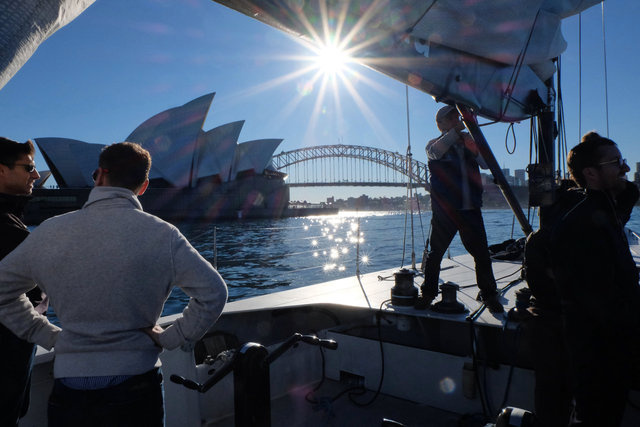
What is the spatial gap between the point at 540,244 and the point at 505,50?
4.71 feet

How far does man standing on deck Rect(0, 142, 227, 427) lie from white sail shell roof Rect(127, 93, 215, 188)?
33.9 m

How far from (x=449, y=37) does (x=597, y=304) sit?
1480 mm

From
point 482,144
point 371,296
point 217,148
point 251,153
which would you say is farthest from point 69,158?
point 482,144

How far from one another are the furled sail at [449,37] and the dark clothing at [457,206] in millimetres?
293

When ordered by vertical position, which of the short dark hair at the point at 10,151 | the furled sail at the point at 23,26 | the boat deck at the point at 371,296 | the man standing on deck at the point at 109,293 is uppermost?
the furled sail at the point at 23,26

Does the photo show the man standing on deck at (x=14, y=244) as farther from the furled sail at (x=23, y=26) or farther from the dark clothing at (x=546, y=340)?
the dark clothing at (x=546, y=340)

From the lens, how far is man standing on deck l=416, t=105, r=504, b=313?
2.23m

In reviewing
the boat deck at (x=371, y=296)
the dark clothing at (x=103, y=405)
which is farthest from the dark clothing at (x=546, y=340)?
the dark clothing at (x=103, y=405)

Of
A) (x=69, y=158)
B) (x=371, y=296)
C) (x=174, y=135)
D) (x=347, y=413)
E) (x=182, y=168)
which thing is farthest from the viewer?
(x=182, y=168)

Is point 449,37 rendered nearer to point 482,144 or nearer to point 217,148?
point 482,144

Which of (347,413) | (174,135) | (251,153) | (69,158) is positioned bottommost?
(347,413)

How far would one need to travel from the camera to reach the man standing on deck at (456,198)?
2230 mm

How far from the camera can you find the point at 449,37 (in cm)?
200

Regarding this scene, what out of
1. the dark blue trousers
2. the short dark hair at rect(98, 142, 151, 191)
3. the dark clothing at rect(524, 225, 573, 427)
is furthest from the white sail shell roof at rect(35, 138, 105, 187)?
the dark clothing at rect(524, 225, 573, 427)
